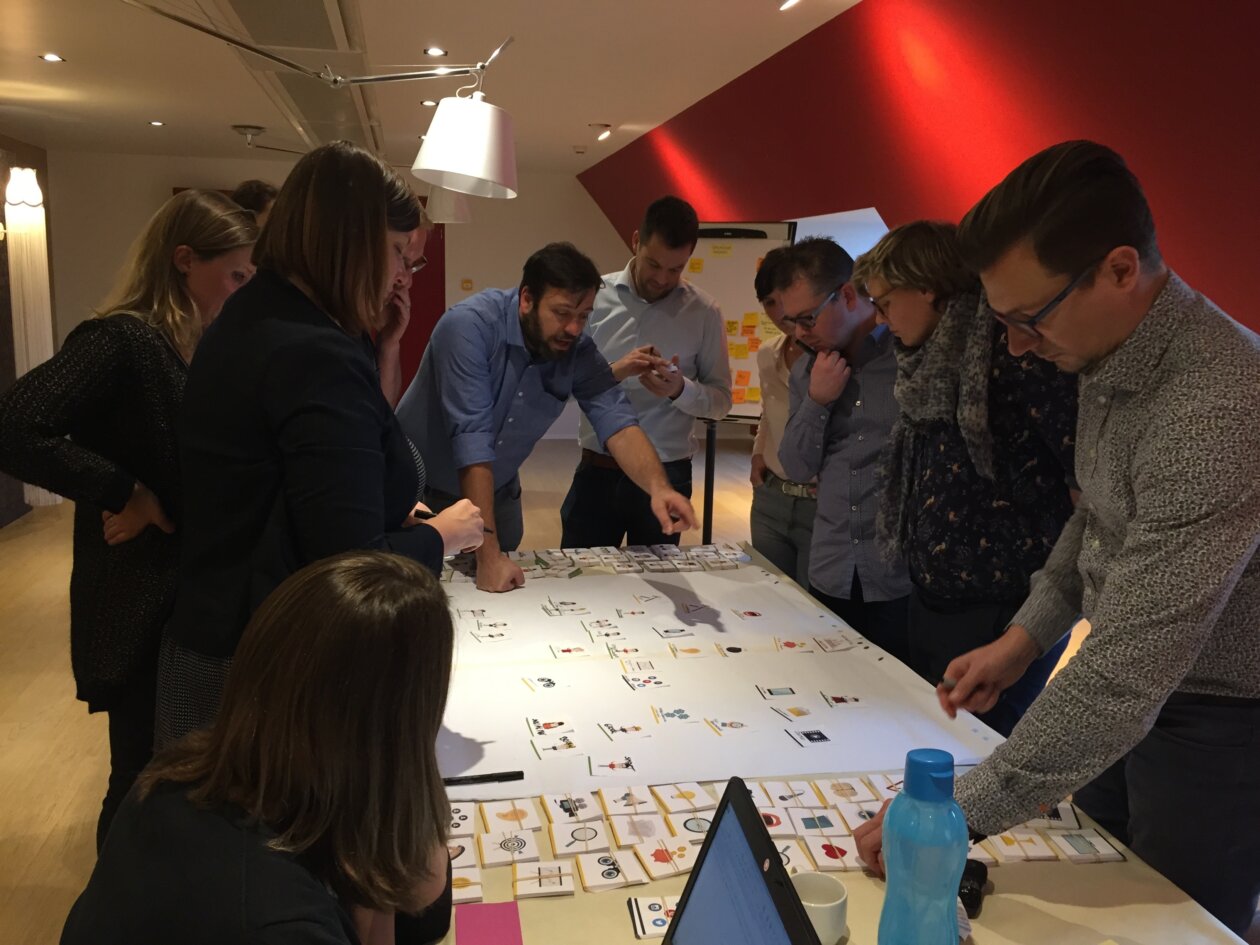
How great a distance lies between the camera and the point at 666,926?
44.1 inches

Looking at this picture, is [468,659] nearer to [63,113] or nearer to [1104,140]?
[1104,140]

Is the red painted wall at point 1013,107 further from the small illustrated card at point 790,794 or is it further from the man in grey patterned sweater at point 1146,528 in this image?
the small illustrated card at point 790,794

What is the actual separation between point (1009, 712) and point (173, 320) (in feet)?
5.63

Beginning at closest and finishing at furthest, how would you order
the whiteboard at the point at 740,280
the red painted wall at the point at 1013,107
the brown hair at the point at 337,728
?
the brown hair at the point at 337,728, the red painted wall at the point at 1013,107, the whiteboard at the point at 740,280

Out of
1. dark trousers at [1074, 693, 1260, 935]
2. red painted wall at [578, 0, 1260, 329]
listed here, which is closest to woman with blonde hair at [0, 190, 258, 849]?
dark trousers at [1074, 693, 1260, 935]

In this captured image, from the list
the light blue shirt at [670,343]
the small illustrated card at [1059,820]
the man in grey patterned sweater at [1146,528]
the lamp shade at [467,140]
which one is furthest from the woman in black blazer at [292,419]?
the light blue shirt at [670,343]

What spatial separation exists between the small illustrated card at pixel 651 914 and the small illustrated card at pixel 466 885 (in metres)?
0.18

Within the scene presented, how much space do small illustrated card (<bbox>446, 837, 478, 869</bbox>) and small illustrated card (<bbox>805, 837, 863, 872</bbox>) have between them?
17.0 inches

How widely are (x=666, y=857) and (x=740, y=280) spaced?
498 cm

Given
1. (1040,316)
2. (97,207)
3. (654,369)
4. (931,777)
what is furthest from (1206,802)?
(97,207)

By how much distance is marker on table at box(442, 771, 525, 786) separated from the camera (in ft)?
4.77

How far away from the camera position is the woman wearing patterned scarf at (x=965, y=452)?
170cm

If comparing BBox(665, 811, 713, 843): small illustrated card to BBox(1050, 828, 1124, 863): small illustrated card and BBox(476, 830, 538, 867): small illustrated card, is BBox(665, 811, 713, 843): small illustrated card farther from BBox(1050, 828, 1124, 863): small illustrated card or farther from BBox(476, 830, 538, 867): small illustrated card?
BBox(1050, 828, 1124, 863): small illustrated card

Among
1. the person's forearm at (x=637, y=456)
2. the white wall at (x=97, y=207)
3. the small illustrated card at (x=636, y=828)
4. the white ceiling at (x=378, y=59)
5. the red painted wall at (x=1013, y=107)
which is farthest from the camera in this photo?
the white wall at (x=97, y=207)
